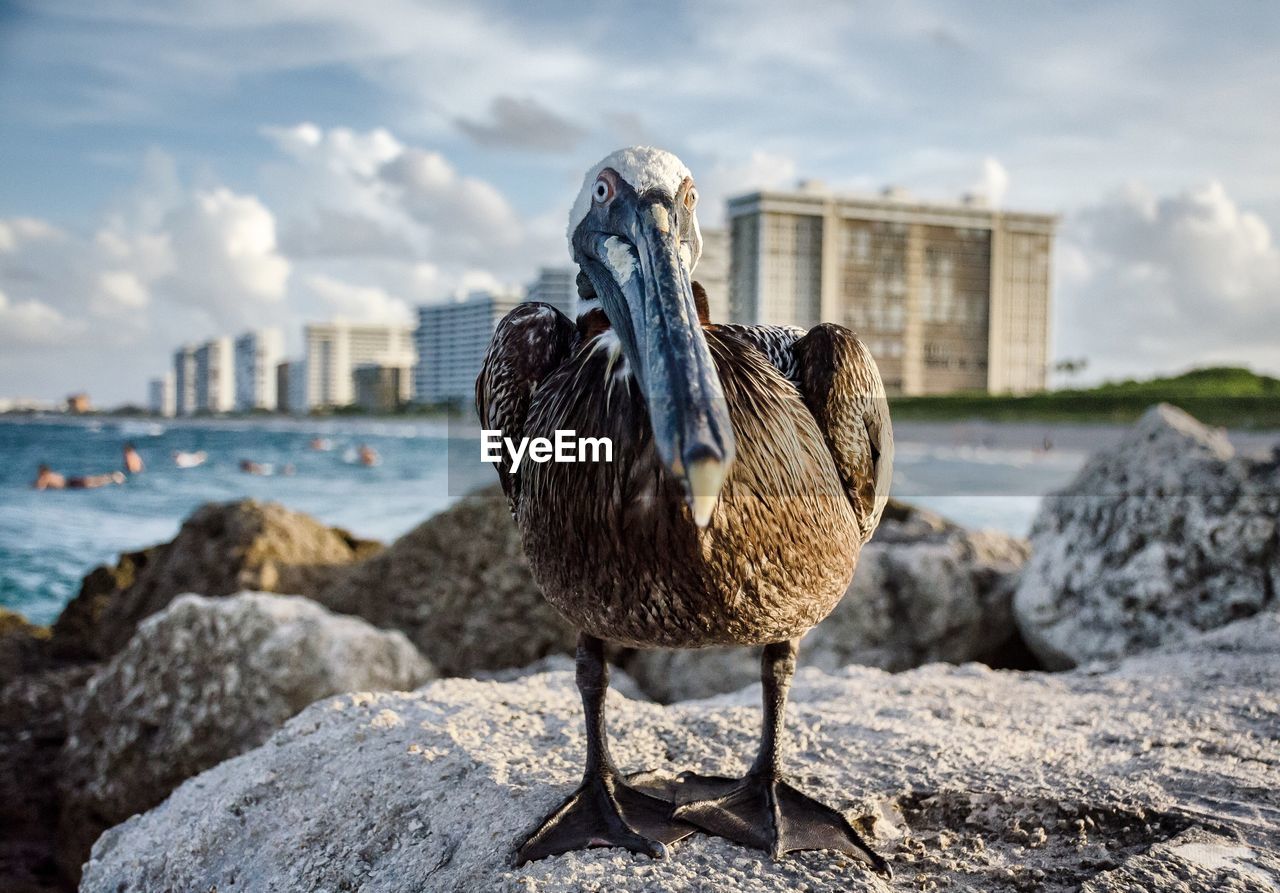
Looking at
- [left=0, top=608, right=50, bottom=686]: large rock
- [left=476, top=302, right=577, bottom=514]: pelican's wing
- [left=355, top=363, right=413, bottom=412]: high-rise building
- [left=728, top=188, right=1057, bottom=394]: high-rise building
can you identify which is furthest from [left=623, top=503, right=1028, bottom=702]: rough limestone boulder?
[left=355, top=363, right=413, bottom=412]: high-rise building

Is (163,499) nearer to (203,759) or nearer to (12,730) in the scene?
(12,730)

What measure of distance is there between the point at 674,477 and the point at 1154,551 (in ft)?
16.8

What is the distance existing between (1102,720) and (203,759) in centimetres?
447

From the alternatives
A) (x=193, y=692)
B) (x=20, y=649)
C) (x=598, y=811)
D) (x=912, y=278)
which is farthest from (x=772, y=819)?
(x=912, y=278)

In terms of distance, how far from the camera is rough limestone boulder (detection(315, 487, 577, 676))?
6.50 m

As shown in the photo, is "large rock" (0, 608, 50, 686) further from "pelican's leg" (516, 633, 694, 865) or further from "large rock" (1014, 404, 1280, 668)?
"large rock" (1014, 404, 1280, 668)

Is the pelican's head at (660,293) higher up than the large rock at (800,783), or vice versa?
the pelican's head at (660,293)

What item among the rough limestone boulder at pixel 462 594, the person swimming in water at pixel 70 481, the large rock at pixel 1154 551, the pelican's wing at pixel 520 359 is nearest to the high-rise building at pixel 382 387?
the person swimming in water at pixel 70 481

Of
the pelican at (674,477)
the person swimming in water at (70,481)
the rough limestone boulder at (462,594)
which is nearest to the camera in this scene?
the pelican at (674,477)

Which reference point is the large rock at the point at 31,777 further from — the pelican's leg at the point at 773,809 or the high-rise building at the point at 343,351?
the high-rise building at the point at 343,351

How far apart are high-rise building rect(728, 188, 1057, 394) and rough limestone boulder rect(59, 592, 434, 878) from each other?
31.7 metres

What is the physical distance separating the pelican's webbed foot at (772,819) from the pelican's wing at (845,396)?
899 millimetres

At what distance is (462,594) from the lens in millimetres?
6727

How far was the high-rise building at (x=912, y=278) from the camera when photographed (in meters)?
39.1
